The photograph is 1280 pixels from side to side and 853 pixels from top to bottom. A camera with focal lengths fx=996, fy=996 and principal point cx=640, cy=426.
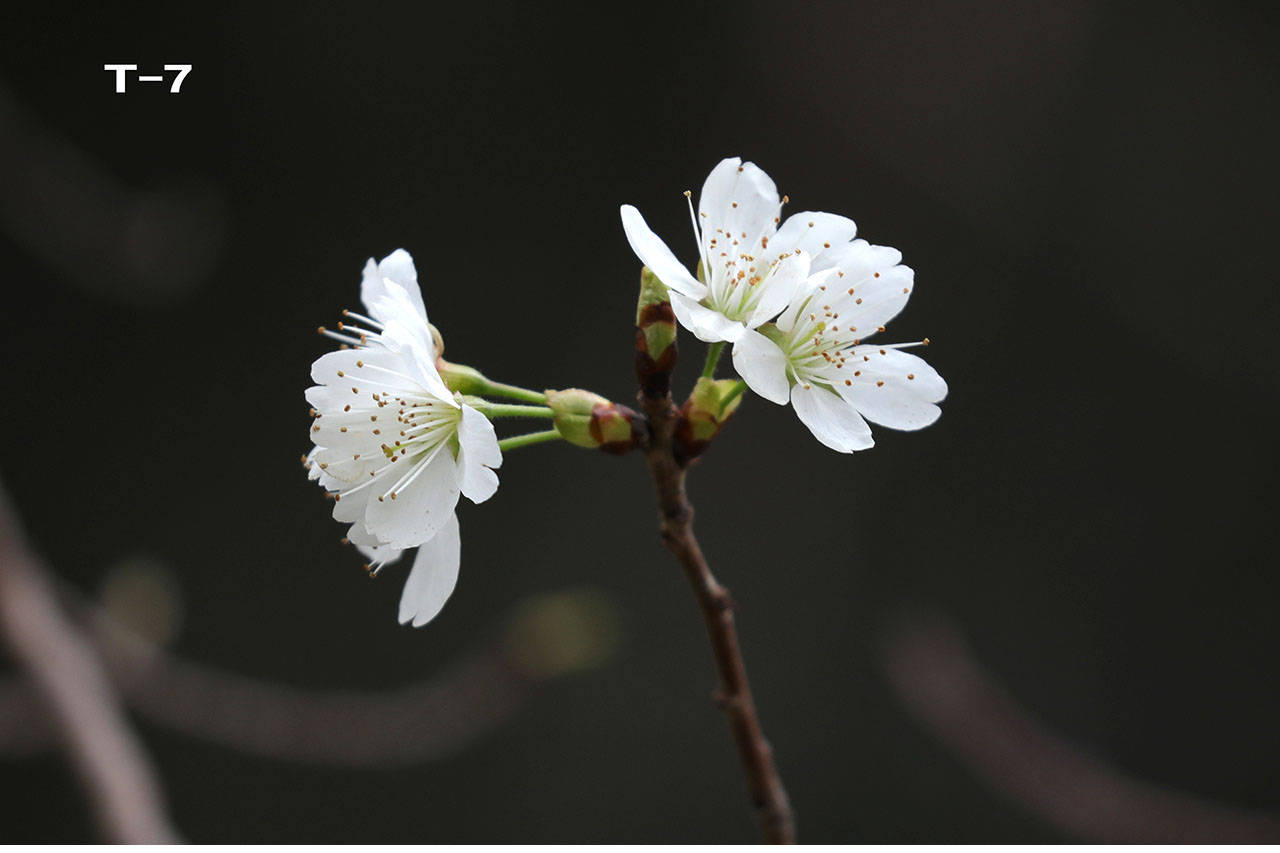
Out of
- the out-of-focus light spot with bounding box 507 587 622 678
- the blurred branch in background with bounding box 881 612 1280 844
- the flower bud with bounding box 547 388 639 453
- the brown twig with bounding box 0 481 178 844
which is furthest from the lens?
the blurred branch in background with bounding box 881 612 1280 844

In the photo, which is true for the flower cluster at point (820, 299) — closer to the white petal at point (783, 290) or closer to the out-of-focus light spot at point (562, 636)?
the white petal at point (783, 290)

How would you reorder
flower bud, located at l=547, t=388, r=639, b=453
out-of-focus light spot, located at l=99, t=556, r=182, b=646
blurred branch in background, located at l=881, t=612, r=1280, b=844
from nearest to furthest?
1. flower bud, located at l=547, t=388, r=639, b=453
2. out-of-focus light spot, located at l=99, t=556, r=182, b=646
3. blurred branch in background, located at l=881, t=612, r=1280, b=844

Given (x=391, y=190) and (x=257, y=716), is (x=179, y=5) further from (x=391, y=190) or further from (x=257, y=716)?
(x=257, y=716)

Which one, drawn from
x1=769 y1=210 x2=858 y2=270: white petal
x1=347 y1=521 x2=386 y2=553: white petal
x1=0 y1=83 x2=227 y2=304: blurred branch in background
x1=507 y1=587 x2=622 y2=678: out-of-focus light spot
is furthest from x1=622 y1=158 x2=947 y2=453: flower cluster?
x1=0 y1=83 x2=227 y2=304: blurred branch in background

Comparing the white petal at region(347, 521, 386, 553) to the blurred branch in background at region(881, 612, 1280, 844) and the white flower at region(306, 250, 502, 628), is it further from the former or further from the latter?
the blurred branch in background at region(881, 612, 1280, 844)

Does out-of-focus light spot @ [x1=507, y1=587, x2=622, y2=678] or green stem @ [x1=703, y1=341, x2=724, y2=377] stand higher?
green stem @ [x1=703, y1=341, x2=724, y2=377]

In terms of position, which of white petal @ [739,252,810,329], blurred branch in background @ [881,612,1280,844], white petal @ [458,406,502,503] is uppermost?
white petal @ [739,252,810,329]

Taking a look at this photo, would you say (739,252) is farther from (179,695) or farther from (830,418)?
(179,695)
